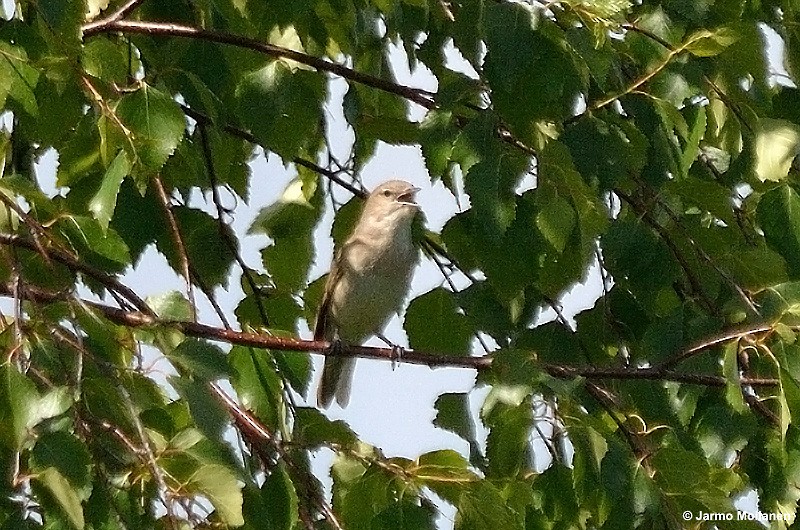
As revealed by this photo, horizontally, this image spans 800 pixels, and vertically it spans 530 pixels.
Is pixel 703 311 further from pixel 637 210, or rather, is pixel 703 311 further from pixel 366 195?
pixel 366 195

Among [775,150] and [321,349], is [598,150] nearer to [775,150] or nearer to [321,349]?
[775,150]

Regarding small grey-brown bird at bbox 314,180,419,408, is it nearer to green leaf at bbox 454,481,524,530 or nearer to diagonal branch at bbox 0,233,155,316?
diagonal branch at bbox 0,233,155,316

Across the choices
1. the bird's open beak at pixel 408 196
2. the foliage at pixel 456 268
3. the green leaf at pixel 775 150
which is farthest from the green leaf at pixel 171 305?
the bird's open beak at pixel 408 196

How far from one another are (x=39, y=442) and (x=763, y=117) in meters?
1.89

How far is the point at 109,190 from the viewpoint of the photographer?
2.35m

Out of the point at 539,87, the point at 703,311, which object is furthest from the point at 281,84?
the point at 703,311

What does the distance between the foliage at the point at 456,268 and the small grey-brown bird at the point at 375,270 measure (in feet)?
5.14

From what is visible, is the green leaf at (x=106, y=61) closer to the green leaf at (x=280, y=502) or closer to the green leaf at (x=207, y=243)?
the green leaf at (x=207, y=243)

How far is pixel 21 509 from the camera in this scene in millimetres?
1942

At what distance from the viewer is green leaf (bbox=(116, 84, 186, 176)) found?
2213 mm

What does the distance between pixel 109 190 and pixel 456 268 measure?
1094 millimetres

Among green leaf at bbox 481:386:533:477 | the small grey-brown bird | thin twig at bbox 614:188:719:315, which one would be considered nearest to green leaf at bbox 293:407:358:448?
green leaf at bbox 481:386:533:477

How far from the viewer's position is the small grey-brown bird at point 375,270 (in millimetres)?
4859

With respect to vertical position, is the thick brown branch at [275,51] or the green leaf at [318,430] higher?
the thick brown branch at [275,51]
